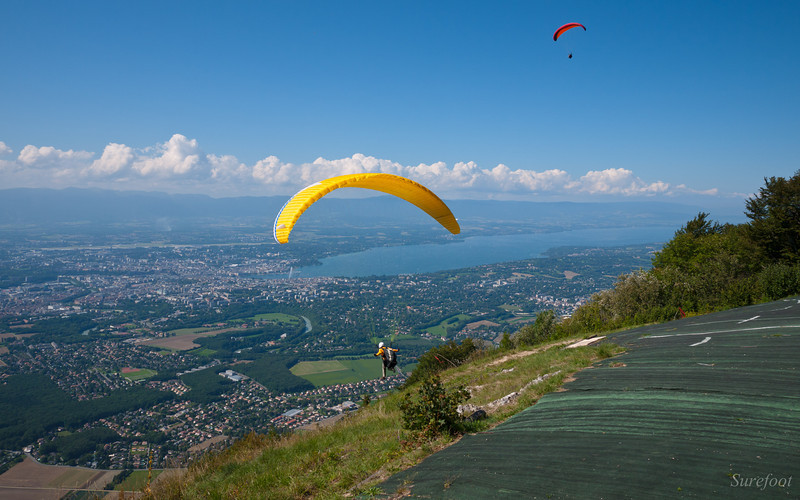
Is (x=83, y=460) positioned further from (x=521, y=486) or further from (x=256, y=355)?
(x=521, y=486)

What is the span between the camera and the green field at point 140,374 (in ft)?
123

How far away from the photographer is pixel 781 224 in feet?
65.9

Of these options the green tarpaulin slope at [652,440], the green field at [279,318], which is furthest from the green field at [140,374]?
the green tarpaulin slope at [652,440]

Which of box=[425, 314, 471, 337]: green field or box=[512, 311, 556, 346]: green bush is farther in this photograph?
box=[425, 314, 471, 337]: green field

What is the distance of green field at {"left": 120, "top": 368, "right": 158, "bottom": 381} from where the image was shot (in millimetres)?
37494

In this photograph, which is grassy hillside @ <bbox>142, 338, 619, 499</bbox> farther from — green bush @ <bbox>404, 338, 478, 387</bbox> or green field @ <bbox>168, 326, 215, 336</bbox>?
green field @ <bbox>168, 326, 215, 336</bbox>

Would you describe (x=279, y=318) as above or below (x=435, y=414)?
below

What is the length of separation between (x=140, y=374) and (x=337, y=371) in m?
20.5

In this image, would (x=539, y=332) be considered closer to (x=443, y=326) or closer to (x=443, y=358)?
(x=443, y=358)

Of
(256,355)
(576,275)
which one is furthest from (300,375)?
(576,275)

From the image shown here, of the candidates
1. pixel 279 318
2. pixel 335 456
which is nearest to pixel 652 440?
pixel 335 456

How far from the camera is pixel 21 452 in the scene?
23.3 metres

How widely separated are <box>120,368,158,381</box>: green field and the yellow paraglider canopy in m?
37.6

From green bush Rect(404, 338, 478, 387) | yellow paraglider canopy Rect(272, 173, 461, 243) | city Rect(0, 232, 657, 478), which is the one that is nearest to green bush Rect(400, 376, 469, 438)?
city Rect(0, 232, 657, 478)
